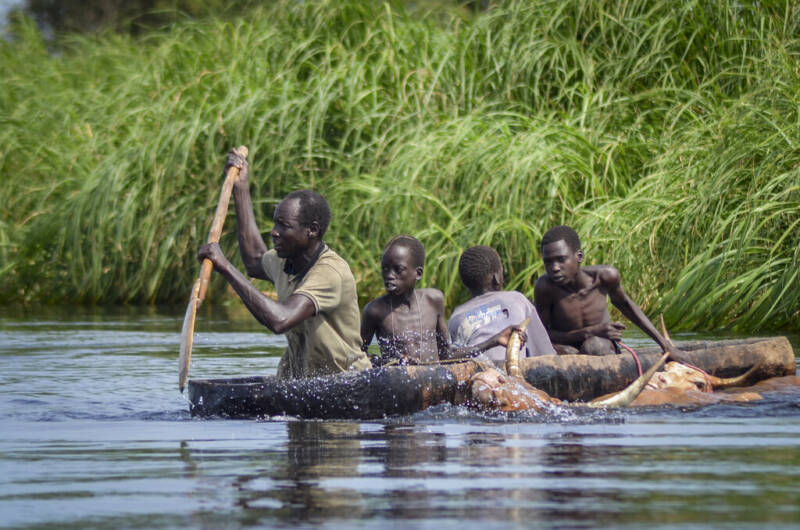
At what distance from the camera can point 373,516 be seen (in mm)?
3787

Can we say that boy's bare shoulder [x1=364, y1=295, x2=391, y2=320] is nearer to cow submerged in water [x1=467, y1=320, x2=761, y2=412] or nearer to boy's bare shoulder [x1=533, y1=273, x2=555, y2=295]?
cow submerged in water [x1=467, y1=320, x2=761, y2=412]

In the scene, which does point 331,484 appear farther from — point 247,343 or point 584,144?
point 584,144

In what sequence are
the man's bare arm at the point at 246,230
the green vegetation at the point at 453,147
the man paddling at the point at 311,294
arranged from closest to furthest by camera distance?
the man paddling at the point at 311,294 → the man's bare arm at the point at 246,230 → the green vegetation at the point at 453,147

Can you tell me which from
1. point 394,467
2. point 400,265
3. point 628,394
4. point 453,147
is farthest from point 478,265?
point 453,147

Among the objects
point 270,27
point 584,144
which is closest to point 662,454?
point 584,144

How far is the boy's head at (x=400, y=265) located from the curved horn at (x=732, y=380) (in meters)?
1.77

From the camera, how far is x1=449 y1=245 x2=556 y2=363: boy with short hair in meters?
7.27

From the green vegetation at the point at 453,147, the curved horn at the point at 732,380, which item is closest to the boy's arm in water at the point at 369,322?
the curved horn at the point at 732,380

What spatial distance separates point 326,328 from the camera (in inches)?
260

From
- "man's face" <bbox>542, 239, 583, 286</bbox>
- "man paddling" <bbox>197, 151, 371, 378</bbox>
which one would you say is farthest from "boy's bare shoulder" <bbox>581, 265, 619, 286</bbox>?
"man paddling" <bbox>197, 151, 371, 378</bbox>

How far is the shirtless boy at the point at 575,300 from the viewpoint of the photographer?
7.83 meters

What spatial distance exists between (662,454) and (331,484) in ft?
4.40

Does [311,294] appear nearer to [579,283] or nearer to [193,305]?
[193,305]

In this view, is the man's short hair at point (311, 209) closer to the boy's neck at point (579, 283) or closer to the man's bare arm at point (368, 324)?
the man's bare arm at point (368, 324)
